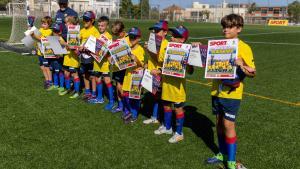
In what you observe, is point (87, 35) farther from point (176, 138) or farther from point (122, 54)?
point (176, 138)

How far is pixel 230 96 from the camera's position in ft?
15.0

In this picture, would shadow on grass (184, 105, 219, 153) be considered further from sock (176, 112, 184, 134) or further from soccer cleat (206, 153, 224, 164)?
sock (176, 112, 184, 134)

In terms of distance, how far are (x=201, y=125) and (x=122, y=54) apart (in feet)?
7.08

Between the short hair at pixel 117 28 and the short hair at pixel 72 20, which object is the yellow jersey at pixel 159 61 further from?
the short hair at pixel 72 20

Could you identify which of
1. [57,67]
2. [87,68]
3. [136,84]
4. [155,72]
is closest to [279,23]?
[57,67]

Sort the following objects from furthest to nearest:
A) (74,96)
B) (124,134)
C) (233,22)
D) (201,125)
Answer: (74,96)
(201,125)
(124,134)
(233,22)

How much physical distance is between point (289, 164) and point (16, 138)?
4567 mm

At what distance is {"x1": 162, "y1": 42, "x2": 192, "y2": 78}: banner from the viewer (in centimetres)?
534

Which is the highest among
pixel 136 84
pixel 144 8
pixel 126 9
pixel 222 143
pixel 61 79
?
pixel 126 9

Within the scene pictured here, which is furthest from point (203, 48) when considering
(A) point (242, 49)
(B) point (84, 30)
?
(B) point (84, 30)

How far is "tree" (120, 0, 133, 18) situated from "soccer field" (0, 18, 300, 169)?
76.9m

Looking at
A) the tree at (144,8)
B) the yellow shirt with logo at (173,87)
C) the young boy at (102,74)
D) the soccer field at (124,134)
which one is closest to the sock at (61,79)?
the soccer field at (124,134)

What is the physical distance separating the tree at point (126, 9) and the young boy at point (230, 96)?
80.4m

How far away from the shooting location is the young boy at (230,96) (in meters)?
4.38
